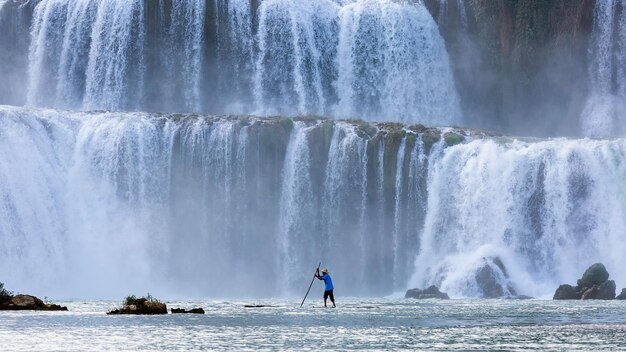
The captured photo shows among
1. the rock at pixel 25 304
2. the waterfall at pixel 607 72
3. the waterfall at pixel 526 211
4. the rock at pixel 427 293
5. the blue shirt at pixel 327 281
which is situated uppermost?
the waterfall at pixel 607 72

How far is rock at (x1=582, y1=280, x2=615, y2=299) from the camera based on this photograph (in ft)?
215

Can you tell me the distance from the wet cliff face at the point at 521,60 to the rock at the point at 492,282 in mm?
26976

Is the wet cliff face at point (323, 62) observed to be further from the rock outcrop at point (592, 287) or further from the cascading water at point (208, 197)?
the rock outcrop at point (592, 287)

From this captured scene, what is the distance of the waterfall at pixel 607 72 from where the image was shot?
315ft

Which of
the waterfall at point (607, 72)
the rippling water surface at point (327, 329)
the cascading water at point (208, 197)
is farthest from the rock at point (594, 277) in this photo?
the waterfall at point (607, 72)

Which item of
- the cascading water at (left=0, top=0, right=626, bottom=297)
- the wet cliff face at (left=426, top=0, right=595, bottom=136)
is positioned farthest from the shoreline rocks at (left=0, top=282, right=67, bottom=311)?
the wet cliff face at (left=426, top=0, right=595, bottom=136)

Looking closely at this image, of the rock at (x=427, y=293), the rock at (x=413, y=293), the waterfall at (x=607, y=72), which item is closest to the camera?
the rock at (x=427, y=293)

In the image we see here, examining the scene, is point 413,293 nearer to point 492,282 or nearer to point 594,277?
point 492,282

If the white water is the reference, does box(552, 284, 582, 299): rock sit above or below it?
below

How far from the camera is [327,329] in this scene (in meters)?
39.2

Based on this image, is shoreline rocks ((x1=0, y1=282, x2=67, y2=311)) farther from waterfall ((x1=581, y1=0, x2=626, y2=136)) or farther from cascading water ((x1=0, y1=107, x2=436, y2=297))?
waterfall ((x1=581, y1=0, x2=626, y2=136))

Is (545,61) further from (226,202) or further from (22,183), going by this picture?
(22,183)

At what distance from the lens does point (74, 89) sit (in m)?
98.6

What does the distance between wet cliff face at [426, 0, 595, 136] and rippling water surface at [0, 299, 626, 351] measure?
47.6 m
